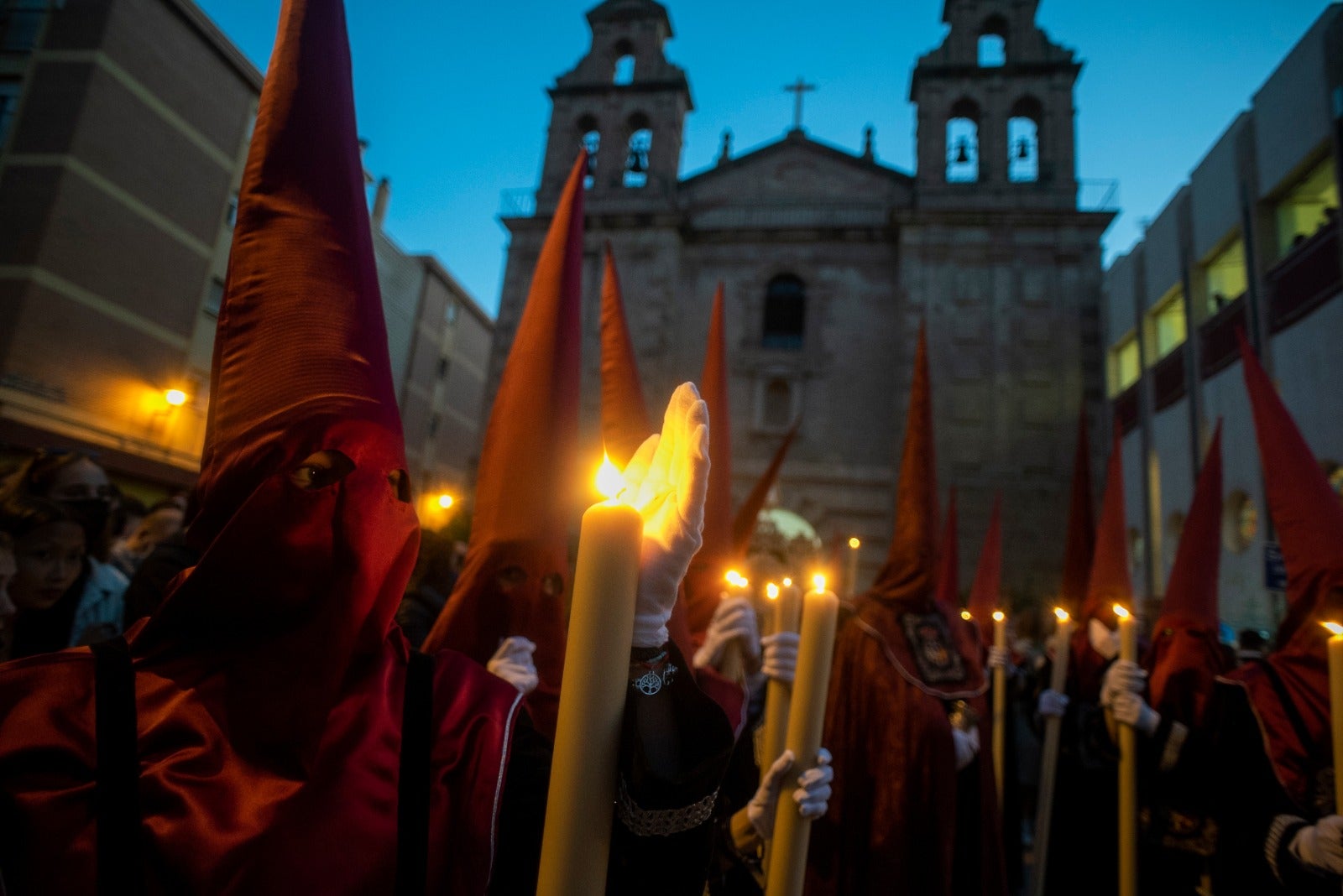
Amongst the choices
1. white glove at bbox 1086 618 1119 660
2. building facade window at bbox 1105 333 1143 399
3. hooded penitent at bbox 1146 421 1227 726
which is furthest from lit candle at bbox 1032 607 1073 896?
building facade window at bbox 1105 333 1143 399

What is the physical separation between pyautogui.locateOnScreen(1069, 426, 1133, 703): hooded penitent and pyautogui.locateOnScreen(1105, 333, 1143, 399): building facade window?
11.9 m

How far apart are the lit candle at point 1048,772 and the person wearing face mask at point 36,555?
3916 mm

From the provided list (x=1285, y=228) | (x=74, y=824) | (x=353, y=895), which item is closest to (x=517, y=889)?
(x=353, y=895)

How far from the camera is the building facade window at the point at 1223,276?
38.1 ft

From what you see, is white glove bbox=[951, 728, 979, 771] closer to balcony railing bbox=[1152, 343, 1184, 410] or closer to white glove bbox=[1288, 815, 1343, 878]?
white glove bbox=[1288, 815, 1343, 878]

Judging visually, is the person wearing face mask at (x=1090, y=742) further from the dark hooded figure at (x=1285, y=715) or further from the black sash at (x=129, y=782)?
the black sash at (x=129, y=782)

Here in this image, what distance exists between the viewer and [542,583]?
1.96 m

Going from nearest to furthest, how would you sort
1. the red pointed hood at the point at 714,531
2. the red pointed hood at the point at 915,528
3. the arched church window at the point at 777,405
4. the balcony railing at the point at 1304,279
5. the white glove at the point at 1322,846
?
the white glove at the point at 1322,846 < the red pointed hood at the point at 714,531 < the red pointed hood at the point at 915,528 < the balcony railing at the point at 1304,279 < the arched church window at the point at 777,405

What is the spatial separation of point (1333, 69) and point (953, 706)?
1000 centimetres

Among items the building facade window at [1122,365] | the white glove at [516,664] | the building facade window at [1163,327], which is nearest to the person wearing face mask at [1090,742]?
the white glove at [516,664]

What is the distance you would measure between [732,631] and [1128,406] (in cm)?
1514

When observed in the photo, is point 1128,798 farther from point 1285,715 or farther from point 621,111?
point 621,111

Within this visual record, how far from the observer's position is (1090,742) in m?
3.47

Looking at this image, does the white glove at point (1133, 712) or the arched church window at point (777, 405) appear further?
the arched church window at point (777, 405)
